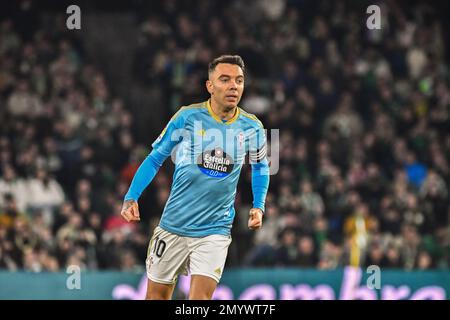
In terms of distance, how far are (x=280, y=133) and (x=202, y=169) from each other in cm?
967

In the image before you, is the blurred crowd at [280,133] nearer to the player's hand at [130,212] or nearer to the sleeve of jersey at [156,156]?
the sleeve of jersey at [156,156]

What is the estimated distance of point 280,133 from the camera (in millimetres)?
17656

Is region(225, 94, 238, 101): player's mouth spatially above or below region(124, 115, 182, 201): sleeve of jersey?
above

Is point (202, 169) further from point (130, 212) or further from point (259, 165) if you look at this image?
point (130, 212)

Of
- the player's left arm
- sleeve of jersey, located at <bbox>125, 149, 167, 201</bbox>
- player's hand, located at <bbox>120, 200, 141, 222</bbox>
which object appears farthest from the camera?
the player's left arm

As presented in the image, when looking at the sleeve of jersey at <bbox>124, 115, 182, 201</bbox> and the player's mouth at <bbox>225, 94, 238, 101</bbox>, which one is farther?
the sleeve of jersey at <bbox>124, 115, 182, 201</bbox>

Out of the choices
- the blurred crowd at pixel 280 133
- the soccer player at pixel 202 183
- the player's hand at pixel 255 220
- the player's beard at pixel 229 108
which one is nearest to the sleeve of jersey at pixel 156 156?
the soccer player at pixel 202 183

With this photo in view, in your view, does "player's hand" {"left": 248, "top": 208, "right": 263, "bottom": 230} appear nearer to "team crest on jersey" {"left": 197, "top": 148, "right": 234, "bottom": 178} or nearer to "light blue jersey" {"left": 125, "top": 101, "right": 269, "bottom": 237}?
"light blue jersey" {"left": 125, "top": 101, "right": 269, "bottom": 237}

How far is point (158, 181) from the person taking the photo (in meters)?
16.1

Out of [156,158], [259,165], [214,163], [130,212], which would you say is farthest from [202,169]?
[130,212]

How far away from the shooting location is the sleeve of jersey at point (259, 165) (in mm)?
8250

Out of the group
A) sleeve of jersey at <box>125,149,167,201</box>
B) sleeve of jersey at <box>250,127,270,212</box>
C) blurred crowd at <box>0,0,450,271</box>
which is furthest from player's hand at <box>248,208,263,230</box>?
blurred crowd at <box>0,0,450,271</box>

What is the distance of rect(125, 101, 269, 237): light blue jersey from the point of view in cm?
806
